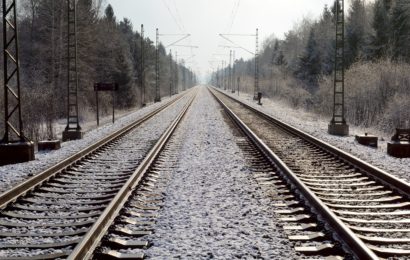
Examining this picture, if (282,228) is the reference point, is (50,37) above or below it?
above

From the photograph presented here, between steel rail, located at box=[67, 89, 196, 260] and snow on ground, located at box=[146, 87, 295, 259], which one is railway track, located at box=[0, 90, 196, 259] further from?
snow on ground, located at box=[146, 87, 295, 259]

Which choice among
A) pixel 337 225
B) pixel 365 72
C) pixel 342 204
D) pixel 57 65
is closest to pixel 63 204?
pixel 337 225

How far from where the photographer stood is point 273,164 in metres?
9.66

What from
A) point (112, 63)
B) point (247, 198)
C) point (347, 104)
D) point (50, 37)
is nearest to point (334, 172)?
point (247, 198)

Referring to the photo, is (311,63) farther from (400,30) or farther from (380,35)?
(400,30)

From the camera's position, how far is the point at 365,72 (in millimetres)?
31312

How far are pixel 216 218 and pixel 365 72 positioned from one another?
28.1 m

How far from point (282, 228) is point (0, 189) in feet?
16.4

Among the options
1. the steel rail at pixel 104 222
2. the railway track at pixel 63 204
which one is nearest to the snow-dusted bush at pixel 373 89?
the railway track at pixel 63 204

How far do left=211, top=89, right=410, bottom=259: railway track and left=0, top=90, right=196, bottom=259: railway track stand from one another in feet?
7.97

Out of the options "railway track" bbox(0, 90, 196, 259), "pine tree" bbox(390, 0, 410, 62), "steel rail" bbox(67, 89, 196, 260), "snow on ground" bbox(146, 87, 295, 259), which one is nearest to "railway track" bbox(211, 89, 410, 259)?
"snow on ground" bbox(146, 87, 295, 259)

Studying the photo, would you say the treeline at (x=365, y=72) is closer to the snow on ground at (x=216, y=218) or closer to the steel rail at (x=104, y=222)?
the snow on ground at (x=216, y=218)

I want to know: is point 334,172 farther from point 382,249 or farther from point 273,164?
point 382,249

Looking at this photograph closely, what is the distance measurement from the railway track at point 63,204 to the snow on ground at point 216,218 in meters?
0.78
